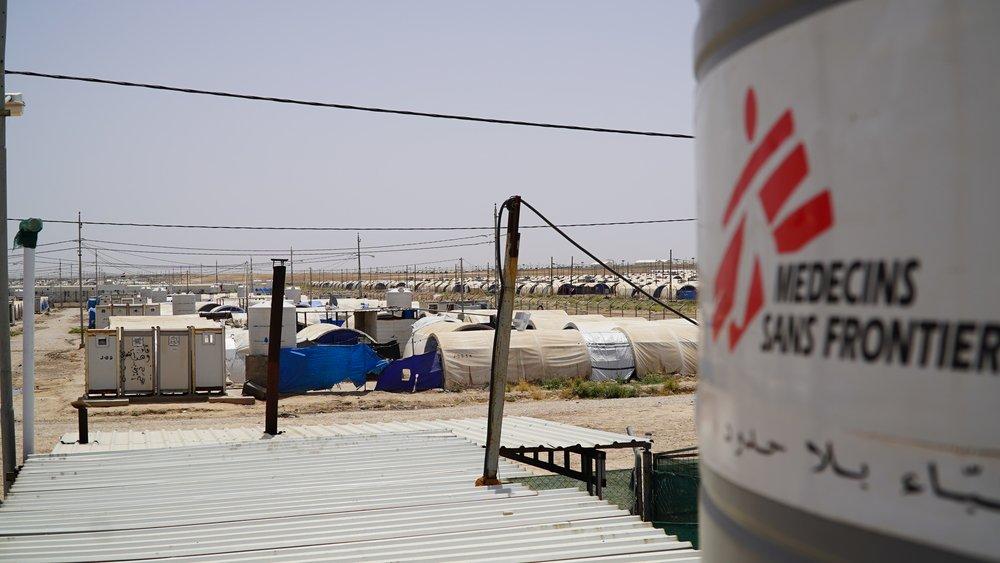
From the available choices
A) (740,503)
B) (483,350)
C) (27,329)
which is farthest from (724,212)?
(483,350)

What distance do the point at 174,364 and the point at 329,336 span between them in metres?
7.55

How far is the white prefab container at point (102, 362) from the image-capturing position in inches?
1030

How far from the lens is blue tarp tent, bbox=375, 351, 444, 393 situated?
97.9 ft

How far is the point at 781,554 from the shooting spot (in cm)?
226

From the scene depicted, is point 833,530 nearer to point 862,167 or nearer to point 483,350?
point 862,167

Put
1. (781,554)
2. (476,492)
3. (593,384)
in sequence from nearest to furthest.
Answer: (781,554)
(476,492)
(593,384)

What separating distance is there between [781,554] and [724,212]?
87 cm

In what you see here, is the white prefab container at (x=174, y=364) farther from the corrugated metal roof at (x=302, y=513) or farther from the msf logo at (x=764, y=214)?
the msf logo at (x=764, y=214)

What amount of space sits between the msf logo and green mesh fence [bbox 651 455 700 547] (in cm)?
835

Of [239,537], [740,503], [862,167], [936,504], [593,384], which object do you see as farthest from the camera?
[593,384]

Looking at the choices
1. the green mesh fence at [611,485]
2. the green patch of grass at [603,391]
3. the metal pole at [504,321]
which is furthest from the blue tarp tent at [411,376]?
the metal pole at [504,321]

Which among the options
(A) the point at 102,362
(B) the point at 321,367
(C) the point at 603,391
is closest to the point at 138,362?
(A) the point at 102,362

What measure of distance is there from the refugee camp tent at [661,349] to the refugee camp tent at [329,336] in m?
9.54

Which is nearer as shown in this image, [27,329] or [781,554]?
[781,554]
